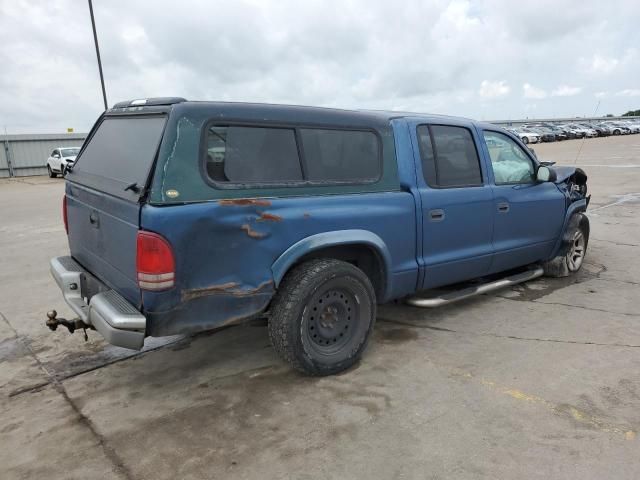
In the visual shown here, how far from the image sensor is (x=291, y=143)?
3385 mm

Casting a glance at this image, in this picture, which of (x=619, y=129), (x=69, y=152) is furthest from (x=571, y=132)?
(x=69, y=152)

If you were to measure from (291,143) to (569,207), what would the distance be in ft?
11.7

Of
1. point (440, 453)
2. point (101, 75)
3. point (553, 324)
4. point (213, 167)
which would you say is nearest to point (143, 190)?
point (213, 167)

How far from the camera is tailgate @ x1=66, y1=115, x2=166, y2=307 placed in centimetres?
299

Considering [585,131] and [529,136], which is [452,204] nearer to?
[529,136]

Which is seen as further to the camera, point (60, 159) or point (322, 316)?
point (60, 159)

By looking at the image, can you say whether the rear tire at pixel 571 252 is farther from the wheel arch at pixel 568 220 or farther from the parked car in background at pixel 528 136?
the parked car in background at pixel 528 136

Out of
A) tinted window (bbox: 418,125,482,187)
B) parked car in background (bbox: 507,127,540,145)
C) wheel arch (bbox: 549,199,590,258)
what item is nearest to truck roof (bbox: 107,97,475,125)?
tinted window (bbox: 418,125,482,187)

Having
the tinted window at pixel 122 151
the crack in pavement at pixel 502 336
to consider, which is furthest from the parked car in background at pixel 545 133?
the tinted window at pixel 122 151

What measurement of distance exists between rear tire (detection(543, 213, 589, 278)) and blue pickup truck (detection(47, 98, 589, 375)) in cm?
124

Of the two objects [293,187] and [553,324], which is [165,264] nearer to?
[293,187]

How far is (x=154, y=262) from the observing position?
9.21ft

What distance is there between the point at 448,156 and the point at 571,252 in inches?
94.8

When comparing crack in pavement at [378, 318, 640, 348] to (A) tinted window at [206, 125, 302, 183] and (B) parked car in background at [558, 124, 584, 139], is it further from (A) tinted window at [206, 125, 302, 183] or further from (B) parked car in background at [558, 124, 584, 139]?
(B) parked car in background at [558, 124, 584, 139]
